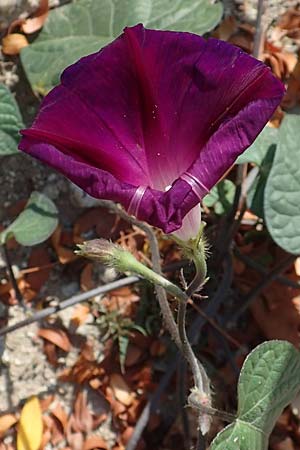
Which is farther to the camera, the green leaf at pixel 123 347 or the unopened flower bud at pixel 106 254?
the green leaf at pixel 123 347

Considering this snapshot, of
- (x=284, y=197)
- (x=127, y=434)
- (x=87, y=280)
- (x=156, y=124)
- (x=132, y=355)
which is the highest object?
(x=156, y=124)

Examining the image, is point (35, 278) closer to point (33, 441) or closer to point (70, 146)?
point (33, 441)

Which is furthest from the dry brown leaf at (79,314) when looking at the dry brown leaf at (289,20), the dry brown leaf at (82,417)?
the dry brown leaf at (289,20)

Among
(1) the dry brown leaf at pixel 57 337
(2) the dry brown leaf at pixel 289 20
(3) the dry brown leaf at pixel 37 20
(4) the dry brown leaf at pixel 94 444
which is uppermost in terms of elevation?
(3) the dry brown leaf at pixel 37 20

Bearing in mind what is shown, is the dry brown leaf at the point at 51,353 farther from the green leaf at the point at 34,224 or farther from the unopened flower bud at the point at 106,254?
the unopened flower bud at the point at 106,254

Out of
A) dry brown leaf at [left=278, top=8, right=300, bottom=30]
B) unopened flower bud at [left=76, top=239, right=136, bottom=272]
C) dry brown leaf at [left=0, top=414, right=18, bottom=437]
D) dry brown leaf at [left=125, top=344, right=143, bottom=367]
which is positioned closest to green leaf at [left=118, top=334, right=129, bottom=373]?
dry brown leaf at [left=125, top=344, right=143, bottom=367]

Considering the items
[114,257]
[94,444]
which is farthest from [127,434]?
[114,257]

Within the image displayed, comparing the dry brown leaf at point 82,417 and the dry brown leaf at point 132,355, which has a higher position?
the dry brown leaf at point 132,355

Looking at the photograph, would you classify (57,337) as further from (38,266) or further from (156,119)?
(156,119)
